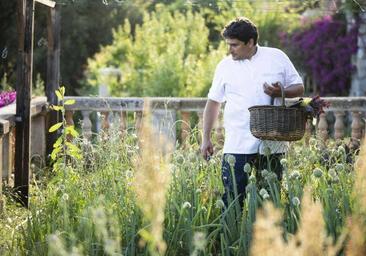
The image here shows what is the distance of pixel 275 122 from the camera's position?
4.66 m

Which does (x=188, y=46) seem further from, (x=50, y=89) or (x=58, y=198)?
(x=58, y=198)

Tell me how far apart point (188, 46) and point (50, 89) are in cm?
743

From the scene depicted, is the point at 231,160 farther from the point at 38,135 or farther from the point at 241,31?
the point at 38,135

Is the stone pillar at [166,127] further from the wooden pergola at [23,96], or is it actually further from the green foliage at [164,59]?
the green foliage at [164,59]

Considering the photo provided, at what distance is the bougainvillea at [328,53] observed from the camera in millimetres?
15867

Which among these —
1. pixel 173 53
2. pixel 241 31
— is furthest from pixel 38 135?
pixel 173 53

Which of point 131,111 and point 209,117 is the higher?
point 209,117

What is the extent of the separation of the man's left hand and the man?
3 cm

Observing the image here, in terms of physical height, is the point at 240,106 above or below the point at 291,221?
above

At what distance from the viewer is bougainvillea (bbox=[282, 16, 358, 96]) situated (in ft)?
52.1

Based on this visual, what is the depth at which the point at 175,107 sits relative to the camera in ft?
29.5

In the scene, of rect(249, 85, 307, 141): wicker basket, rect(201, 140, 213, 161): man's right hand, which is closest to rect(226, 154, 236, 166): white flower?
rect(249, 85, 307, 141): wicker basket

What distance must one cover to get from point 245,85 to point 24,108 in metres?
2.31

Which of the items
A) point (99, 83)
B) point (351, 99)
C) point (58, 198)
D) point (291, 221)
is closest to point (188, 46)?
point (99, 83)
